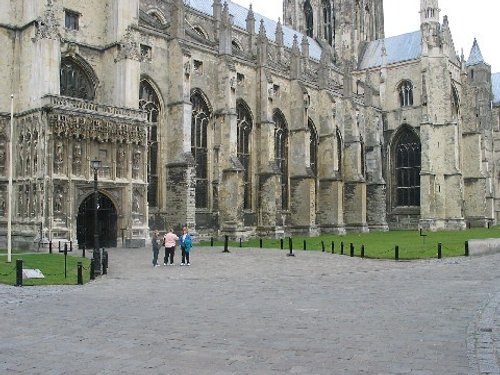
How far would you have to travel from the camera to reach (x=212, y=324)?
9.32 meters

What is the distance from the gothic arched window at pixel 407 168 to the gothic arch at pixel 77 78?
118 feet

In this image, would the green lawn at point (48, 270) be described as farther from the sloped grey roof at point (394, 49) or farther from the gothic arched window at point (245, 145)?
the sloped grey roof at point (394, 49)

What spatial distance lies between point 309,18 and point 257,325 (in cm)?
6290

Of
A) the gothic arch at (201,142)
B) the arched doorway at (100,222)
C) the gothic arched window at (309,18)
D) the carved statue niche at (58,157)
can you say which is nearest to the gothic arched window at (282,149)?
the gothic arch at (201,142)

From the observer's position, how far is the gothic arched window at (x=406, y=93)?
191ft

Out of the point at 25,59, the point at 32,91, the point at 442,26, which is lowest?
the point at 32,91

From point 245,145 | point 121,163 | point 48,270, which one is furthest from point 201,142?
point 48,270

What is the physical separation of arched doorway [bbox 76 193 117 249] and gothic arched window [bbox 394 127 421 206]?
35.9 meters

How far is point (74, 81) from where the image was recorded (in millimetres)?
31234

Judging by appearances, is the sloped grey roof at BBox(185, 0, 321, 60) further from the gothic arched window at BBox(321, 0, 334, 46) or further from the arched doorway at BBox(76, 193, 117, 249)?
the arched doorway at BBox(76, 193, 117, 249)

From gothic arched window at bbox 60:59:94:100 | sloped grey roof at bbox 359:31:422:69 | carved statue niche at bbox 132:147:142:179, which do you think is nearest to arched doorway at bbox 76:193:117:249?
carved statue niche at bbox 132:147:142:179

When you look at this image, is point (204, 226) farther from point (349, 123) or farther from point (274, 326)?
point (274, 326)

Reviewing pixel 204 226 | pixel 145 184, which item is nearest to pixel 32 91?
pixel 145 184

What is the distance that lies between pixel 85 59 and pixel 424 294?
25.0 m
